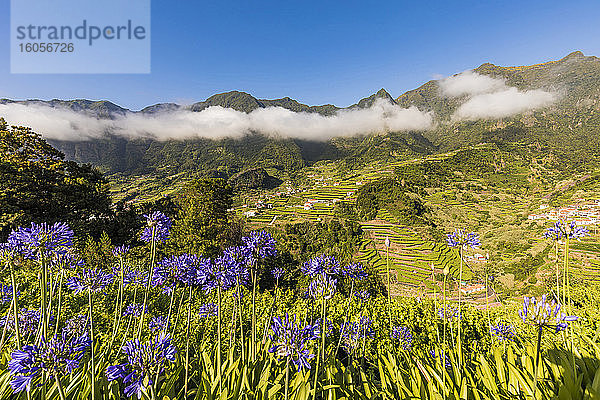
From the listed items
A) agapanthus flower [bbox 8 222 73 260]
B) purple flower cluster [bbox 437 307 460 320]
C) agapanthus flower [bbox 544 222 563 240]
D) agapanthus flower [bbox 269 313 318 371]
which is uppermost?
agapanthus flower [bbox 8 222 73 260]

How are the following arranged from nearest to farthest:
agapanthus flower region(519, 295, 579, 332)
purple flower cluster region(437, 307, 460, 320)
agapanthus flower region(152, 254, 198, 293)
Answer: agapanthus flower region(519, 295, 579, 332) → agapanthus flower region(152, 254, 198, 293) → purple flower cluster region(437, 307, 460, 320)

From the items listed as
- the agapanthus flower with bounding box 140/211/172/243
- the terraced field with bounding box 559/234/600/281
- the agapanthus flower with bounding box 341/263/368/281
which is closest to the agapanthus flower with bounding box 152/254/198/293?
the agapanthus flower with bounding box 140/211/172/243

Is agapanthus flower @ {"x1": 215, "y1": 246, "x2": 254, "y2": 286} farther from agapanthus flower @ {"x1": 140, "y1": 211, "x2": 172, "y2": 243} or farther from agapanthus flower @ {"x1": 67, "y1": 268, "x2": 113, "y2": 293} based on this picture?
agapanthus flower @ {"x1": 67, "y1": 268, "x2": 113, "y2": 293}

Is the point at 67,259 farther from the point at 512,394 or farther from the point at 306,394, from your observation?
the point at 512,394

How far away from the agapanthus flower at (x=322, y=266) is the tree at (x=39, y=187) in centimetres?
1712

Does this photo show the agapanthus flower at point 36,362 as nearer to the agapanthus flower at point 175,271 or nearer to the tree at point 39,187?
the agapanthus flower at point 175,271

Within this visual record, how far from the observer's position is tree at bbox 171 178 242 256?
1664 centimetres

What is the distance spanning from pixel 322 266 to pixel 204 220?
16.9 metres

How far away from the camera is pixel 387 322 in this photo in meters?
5.61

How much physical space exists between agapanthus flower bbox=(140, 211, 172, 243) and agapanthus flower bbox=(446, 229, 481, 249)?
11.3 feet

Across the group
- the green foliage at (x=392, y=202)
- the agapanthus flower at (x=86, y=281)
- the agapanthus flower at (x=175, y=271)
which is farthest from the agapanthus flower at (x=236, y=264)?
the green foliage at (x=392, y=202)

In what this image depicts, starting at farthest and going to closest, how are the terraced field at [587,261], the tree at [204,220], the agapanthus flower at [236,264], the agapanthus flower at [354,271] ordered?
the terraced field at [587,261] → the tree at [204,220] → the agapanthus flower at [354,271] → the agapanthus flower at [236,264]

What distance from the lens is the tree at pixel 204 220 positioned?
1664 centimetres

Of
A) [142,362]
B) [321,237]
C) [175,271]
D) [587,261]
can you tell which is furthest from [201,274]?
[321,237]
